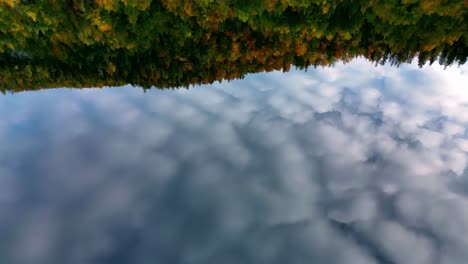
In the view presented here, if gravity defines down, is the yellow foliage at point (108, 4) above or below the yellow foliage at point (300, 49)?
above

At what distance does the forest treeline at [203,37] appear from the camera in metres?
11.8

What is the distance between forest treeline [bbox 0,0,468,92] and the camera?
1183 centimetres

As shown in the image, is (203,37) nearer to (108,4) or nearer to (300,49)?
(108,4)

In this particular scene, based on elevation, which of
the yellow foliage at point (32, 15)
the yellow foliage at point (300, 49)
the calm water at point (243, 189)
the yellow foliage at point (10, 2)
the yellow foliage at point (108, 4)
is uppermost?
the yellow foliage at point (108, 4)

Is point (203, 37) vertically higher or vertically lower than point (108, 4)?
lower

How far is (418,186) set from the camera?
1009 centimetres

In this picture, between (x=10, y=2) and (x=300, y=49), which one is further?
(x=300, y=49)

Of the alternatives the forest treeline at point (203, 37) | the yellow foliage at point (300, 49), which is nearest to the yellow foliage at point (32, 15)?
the forest treeline at point (203, 37)

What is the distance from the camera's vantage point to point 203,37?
13195 millimetres

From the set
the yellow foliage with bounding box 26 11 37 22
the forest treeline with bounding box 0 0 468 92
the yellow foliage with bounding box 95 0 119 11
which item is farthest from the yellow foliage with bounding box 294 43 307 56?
the yellow foliage with bounding box 26 11 37 22

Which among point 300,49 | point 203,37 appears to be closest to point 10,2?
point 203,37

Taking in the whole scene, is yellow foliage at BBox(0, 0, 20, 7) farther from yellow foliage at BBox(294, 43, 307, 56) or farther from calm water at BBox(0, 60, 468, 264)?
yellow foliage at BBox(294, 43, 307, 56)

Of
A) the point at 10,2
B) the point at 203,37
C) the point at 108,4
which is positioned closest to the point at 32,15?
the point at 10,2

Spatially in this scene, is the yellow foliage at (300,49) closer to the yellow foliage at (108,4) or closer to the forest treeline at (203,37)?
the forest treeline at (203,37)
